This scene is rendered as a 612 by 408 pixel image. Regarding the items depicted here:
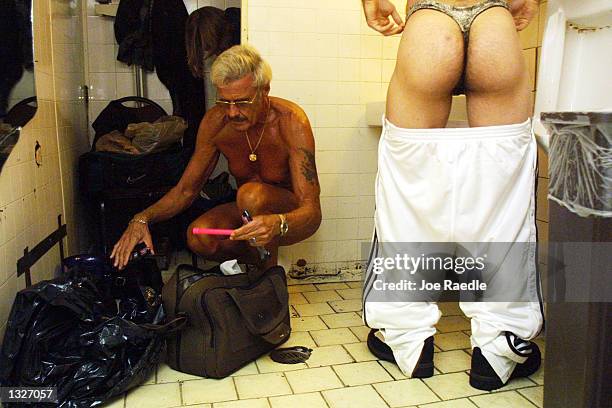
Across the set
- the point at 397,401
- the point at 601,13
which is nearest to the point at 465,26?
the point at 601,13

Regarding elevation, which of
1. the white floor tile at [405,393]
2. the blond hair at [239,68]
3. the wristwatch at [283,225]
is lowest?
the white floor tile at [405,393]

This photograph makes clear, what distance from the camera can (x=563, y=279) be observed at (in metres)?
1.35

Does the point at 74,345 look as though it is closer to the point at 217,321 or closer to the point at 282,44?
the point at 217,321

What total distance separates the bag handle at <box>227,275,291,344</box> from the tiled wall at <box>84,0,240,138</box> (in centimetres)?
218

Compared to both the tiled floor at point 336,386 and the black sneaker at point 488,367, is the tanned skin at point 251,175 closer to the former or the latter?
the tiled floor at point 336,386

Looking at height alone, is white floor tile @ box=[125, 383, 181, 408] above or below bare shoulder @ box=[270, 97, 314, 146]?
below

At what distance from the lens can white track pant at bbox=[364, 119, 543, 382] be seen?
1.62m

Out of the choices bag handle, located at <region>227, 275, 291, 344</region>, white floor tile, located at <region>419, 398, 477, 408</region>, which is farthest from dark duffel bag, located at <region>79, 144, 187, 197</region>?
white floor tile, located at <region>419, 398, 477, 408</region>

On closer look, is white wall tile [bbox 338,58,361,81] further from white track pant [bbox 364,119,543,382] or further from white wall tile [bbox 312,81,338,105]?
white track pant [bbox 364,119,543,382]

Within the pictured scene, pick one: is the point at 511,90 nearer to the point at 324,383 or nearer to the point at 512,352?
the point at 512,352

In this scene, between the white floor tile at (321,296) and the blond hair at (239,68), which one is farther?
the white floor tile at (321,296)

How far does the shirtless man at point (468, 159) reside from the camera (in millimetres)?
1595

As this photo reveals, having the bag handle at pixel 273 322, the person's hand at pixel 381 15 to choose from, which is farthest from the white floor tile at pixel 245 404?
the person's hand at pixel 381 15

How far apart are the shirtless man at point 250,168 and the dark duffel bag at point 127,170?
71 cm
